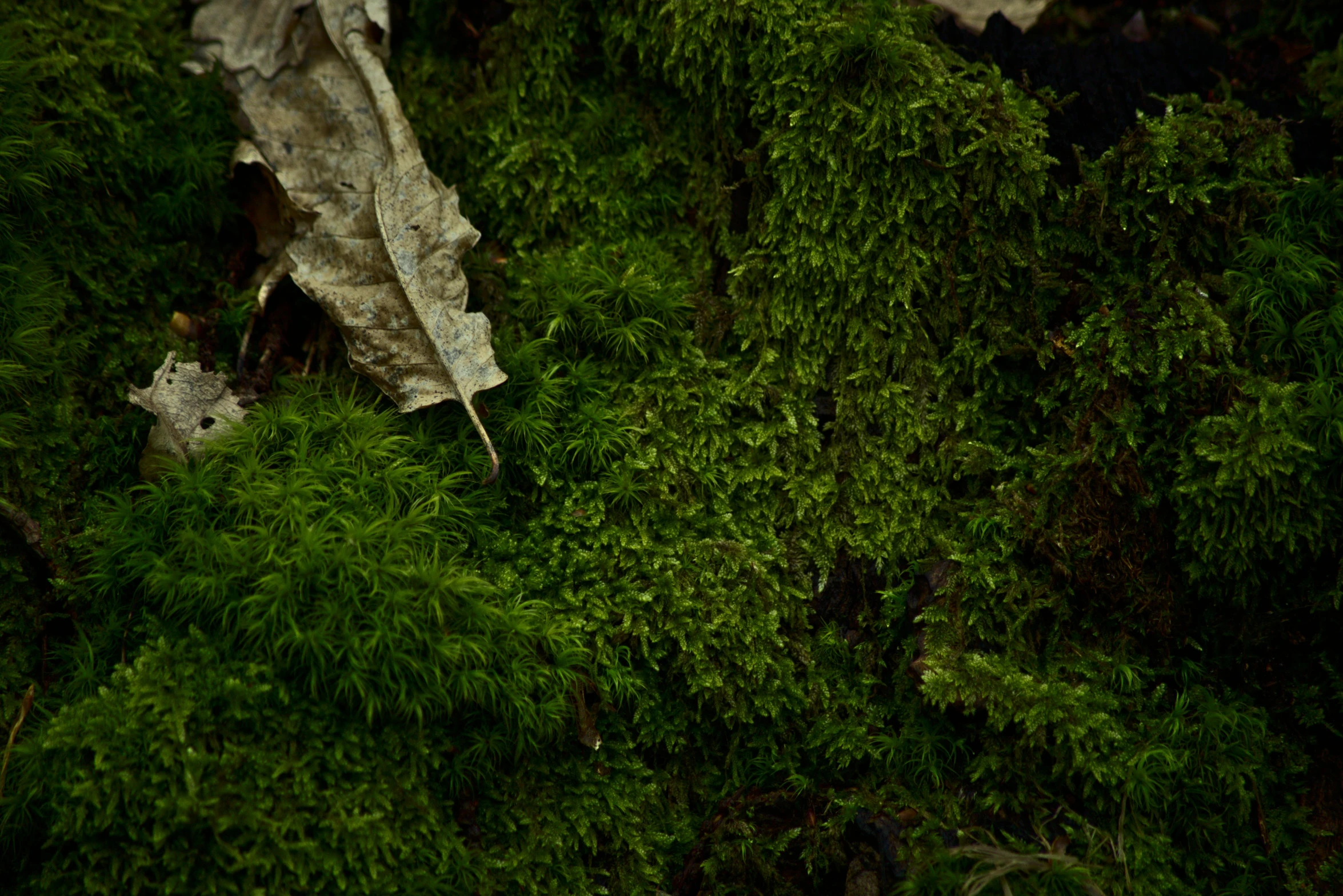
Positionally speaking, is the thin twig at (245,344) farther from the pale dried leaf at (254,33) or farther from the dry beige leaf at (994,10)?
the dry beige leaf at (994,10)

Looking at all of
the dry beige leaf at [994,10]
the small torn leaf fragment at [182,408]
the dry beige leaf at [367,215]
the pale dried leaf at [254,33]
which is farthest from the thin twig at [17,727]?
the dry beige leaf at [994,10]

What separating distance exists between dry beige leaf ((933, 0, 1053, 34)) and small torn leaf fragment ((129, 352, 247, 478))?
3629 mm

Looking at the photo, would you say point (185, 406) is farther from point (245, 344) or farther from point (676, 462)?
point (676, 462)

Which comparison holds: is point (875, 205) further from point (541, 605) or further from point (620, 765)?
point (620, 765)

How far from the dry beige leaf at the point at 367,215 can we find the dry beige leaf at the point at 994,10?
2.57m

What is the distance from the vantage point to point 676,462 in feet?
10.3

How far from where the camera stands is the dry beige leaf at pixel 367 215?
10.1ft

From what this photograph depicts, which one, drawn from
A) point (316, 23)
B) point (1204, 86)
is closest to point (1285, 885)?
point (1204, 86)

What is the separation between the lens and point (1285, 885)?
2.72 metres

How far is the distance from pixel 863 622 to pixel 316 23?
3479mm

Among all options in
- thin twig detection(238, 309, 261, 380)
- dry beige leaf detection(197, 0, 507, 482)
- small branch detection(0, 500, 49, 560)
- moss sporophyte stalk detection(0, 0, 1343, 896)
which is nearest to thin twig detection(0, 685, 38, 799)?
moss sporophyte stalk detection(0, 0, 1343, 896)

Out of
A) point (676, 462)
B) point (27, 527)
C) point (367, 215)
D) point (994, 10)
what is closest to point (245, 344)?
point (367, 215)

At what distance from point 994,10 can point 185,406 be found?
4.01m

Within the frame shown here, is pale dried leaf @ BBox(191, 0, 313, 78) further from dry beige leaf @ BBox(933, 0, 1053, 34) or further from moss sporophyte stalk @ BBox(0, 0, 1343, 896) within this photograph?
dry beige leaf @ BBox(933, 0, 1053, 34)
